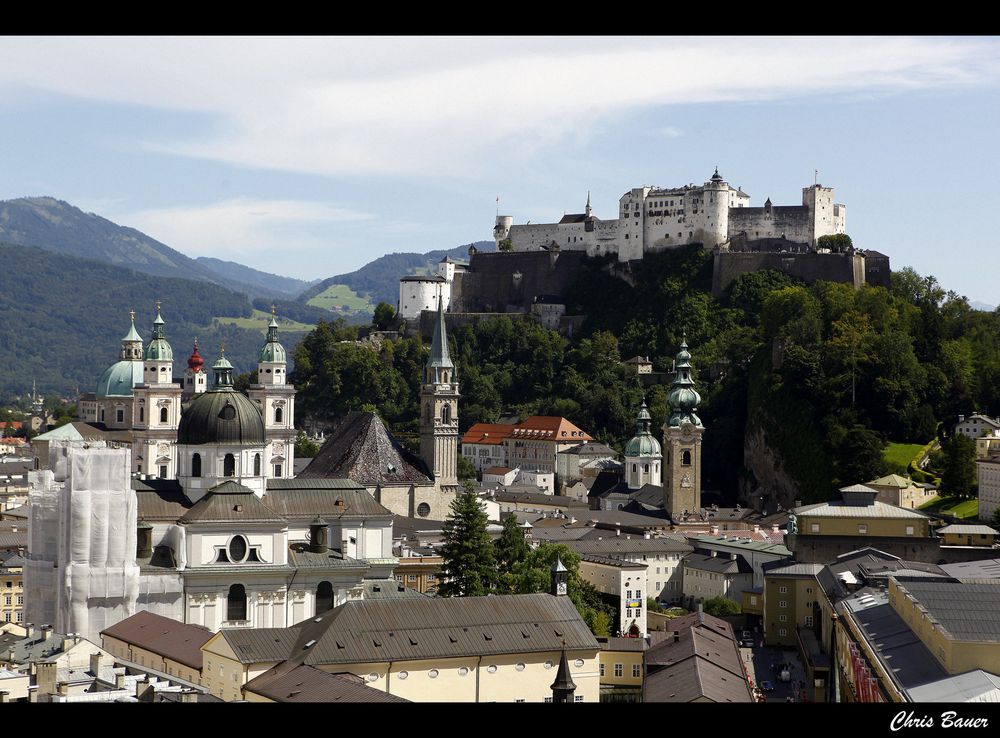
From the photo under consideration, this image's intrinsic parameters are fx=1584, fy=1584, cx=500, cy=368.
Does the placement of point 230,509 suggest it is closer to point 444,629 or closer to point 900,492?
point 444,629

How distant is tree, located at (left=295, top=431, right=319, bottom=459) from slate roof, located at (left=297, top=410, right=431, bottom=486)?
19.7m

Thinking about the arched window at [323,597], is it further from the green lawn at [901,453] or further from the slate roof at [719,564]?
the green lawn at [901,453]

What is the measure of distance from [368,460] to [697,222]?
4507 centimetres

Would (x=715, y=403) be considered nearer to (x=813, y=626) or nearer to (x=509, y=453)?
(x=509, y=453)

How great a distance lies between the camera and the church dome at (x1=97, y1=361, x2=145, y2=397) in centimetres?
8788

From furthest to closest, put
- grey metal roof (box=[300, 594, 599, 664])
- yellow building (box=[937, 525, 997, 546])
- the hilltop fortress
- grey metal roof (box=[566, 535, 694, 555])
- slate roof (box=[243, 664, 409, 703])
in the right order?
1. the hilltop fortress
2. grey metal roof (box=[566, 535, 694, 555])
3. yellow building (box=[937, 525, 997, 546])
4. grey metal roof (box=[300, 594, 599, 664])
5. slate roof (box=[243, 664, 409, 703])

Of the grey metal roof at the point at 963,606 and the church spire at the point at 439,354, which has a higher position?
the church spire at the point at 439,354

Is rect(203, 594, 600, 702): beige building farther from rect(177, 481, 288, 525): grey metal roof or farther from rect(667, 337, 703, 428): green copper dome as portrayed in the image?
rect(667, 337, 703, 428): green copper dome

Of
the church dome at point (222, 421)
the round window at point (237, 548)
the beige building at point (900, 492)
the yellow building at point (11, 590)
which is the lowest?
the yellow building at point (11, 590)

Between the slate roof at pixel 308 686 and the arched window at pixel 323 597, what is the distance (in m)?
10.8

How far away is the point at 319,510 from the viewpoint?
5275 centimetres

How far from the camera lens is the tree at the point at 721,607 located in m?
63.3

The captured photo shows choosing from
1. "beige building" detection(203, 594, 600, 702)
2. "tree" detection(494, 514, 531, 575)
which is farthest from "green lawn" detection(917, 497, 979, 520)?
"beige building" detection(203, 594, 600, 702)
